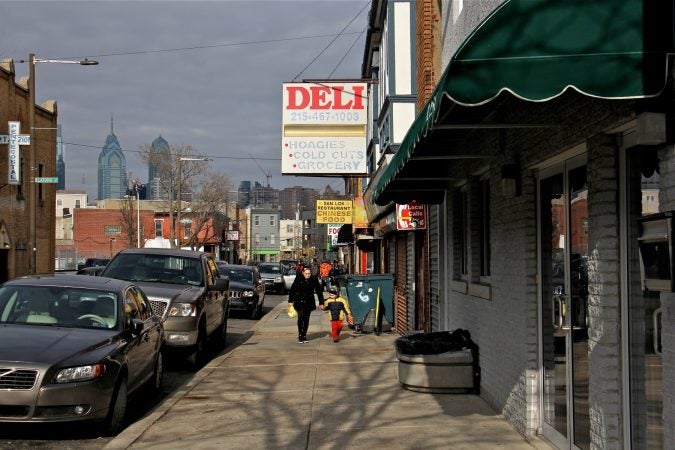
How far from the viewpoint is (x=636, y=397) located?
5.00 meters

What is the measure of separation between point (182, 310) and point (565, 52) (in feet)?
30.0

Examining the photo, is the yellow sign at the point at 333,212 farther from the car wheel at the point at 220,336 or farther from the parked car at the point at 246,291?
the car wheel at the point at 220,336

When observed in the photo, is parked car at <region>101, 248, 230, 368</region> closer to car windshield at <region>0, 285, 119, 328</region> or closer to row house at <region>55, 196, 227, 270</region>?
car windshield at <region>0, 285, 119, 328</region>

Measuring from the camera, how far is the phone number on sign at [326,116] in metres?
19.4

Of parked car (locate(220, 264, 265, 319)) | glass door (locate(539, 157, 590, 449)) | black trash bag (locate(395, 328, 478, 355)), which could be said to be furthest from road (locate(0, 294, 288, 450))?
parked car (locate(220, 264, 265, 319))

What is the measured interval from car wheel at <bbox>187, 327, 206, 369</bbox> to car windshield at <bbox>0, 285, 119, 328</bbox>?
12.6ft

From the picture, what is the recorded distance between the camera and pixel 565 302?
6.48 m

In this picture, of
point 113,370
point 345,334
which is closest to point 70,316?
point 113,370

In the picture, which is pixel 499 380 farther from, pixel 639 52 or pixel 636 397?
pixel 639 52

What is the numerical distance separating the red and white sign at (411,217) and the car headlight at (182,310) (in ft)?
13.4

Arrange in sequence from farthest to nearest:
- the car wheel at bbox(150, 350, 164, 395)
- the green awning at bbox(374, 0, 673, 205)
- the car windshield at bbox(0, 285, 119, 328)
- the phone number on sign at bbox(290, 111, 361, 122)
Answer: the phone number on sign at bbox(290, 111, 361, 122), the car wheel at bbox(150, 350, 164, 395), the car windshield at bbox(0, 285, 119, 328), the green awning at bbox(374, 0, 673, 205)

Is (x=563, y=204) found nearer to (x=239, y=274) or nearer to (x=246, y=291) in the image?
(x=246, y=291)

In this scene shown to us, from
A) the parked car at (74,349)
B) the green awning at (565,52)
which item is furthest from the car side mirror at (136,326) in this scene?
the green awning at (565,52)

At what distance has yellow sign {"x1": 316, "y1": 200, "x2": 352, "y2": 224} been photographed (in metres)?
34.6
